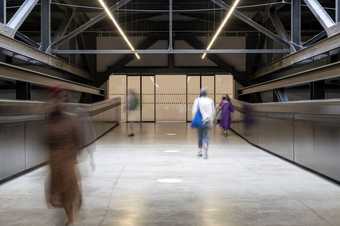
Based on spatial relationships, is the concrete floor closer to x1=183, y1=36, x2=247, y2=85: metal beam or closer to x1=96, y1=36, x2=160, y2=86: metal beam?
x1=183, y1=36, x2=247, y2=85: metal beam

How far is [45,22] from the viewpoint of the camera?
24.8m

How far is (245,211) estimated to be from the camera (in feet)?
21.8

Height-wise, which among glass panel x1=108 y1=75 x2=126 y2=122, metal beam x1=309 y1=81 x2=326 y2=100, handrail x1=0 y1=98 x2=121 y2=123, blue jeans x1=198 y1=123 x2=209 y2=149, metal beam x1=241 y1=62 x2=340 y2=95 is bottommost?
blue jeans x1=198 y1=123 x2=209 y2=149

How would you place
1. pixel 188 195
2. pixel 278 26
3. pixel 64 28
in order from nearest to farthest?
pixel 188 195 < pixel 278 26 < pixel 64 28

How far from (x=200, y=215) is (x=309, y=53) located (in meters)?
15.7

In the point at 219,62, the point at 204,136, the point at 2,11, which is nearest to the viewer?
the point at 204,136

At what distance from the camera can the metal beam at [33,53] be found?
1807 centimetres

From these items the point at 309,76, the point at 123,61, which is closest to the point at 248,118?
the point at 309,76

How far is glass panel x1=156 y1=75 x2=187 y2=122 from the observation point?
39531 mm

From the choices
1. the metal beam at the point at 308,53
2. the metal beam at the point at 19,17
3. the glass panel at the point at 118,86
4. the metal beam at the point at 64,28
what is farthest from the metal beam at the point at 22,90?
→ the glass panel at the point at 118,86

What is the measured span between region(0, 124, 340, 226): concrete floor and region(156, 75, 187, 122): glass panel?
26.8 meters

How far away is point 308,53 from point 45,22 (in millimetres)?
12012

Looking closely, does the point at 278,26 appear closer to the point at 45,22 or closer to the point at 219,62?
the point at 219,62

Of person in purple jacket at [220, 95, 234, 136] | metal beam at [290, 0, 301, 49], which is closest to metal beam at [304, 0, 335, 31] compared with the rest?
metal beam at [290, 0, 301, 49]
